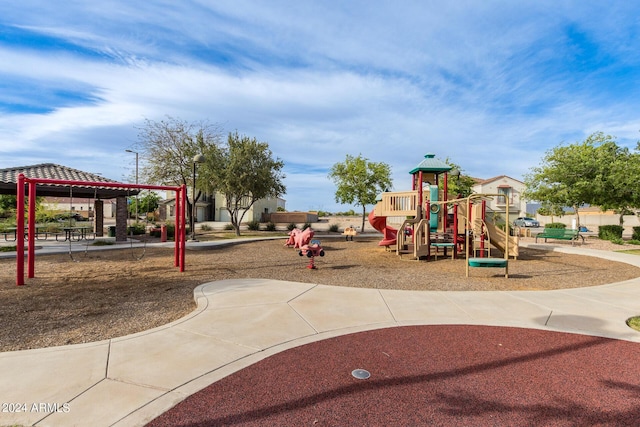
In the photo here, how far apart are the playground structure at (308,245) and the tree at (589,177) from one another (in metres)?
17.0

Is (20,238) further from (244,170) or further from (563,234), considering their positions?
(563,234)

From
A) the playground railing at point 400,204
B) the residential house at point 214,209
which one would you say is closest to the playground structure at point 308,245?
the playground railing at point 400,204

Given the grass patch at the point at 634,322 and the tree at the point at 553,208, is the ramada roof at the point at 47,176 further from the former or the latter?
the tree at the point at 553,208

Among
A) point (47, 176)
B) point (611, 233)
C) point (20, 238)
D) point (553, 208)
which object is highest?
point (47, 176)

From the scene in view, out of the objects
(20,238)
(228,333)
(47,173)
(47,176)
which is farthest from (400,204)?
(47,173)

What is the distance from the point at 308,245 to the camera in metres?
11.1

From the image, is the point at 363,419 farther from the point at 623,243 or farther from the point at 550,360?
A: the point at 623,243

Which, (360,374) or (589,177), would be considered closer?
(360,374)

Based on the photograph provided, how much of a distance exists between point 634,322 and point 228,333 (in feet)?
21.1

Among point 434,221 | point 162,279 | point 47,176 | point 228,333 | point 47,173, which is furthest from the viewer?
point 434,221

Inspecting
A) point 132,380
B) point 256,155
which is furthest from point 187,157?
point 132,380

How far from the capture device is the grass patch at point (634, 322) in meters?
5.08

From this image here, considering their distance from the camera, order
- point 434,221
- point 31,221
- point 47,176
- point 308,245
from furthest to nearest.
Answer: point 434,221
point 47,176
point 308,245
point 31,221

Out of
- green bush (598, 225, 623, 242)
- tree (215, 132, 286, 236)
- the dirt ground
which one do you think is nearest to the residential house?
tree (215, 132, 286, 236)
